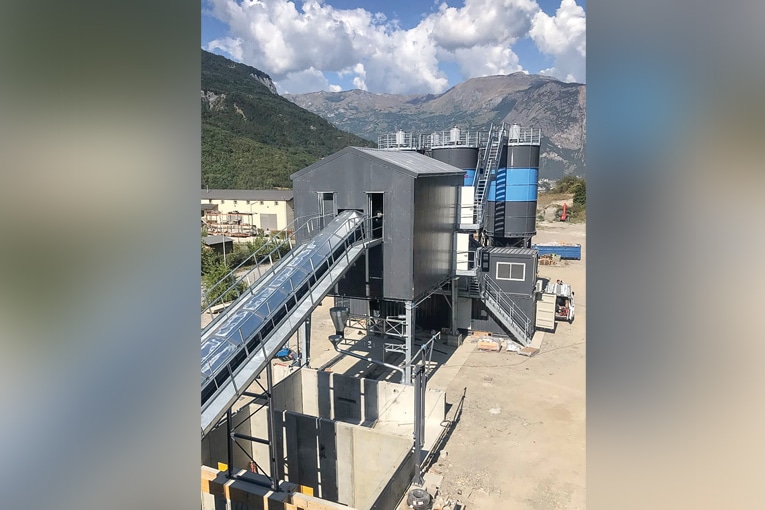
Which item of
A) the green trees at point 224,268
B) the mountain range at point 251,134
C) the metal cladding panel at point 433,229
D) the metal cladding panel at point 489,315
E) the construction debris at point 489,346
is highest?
the mountain range at point 251,134

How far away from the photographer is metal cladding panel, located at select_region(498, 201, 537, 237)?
80.2 feet

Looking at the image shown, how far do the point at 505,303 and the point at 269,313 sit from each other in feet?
43.6

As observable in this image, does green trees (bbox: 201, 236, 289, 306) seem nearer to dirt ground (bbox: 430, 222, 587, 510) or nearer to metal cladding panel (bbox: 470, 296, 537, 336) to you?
dirt ground (bbox: 430, 222, 587, 510)

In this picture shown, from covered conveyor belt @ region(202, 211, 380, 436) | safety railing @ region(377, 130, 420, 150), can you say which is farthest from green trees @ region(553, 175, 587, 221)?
covered conveyor belt @ region(202, 211, 380, 436)

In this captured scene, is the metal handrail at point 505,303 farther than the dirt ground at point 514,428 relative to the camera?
Yes

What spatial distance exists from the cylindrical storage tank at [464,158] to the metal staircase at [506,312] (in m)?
5.33

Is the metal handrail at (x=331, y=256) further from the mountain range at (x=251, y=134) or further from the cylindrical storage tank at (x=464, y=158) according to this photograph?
the mountain range at (x=251, y=134)

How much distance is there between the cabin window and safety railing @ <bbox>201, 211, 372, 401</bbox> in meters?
8.65

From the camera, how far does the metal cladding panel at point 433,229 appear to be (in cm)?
1478

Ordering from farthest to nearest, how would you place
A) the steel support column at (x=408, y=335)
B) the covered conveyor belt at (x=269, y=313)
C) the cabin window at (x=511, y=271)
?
1. the cabin window at (x=511, y=271)
2. the steel support column at (x=408, y=335)
3. the covered conveyor belt at (x=269, y=313)

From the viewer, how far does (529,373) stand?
17.5 m

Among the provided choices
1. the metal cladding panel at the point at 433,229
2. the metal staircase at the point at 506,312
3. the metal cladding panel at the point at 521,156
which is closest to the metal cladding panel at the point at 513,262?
the metal staircase at the point at 506,312

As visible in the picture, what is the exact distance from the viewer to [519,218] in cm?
2450
